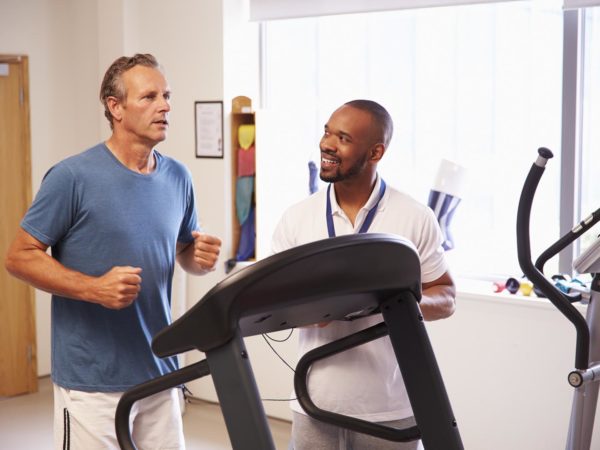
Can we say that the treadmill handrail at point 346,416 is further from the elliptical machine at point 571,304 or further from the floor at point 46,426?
the floor at point 46,426

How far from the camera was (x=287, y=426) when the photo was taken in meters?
4.61

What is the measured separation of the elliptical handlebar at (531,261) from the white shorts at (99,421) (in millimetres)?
1084

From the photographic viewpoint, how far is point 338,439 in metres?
2.08

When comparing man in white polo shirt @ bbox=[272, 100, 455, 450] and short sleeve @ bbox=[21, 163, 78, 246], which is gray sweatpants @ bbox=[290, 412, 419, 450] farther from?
short sleeve @ bbox=[21, 163, 78, 246]

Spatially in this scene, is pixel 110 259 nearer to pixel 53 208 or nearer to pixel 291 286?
pixel 53 208

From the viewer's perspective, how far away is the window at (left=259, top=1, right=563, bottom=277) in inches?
160

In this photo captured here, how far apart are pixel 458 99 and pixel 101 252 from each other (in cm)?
262

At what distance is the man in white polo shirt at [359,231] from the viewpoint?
2.08 metres

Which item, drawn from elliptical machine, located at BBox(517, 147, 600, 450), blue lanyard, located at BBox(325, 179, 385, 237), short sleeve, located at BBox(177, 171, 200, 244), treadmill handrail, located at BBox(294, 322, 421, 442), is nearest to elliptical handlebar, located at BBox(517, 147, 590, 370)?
elliptical machine, located at BBox(517, 147, 600, 450)

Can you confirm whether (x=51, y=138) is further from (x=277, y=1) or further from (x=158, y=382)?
(x=158, y=382)

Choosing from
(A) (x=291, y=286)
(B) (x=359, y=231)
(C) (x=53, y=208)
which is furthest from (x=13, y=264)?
(A) (x=291, y=286)

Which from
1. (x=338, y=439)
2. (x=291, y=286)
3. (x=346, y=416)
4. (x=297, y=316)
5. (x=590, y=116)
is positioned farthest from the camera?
(x=590, y=116)

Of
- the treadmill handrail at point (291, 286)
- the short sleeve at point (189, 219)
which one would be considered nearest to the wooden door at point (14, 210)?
the short sleeve at point (189, 219)

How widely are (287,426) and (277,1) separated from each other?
7.82 ft
